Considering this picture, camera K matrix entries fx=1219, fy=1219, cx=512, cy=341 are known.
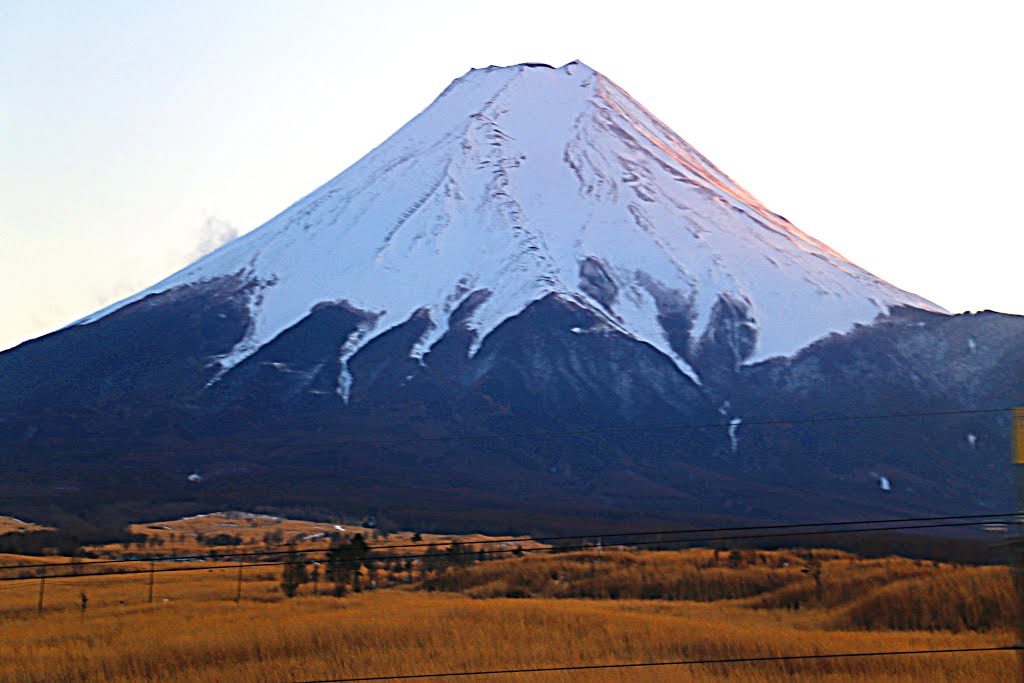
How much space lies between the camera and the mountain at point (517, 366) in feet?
354

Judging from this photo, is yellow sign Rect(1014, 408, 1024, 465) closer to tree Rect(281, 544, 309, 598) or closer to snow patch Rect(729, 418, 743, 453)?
tree Rect(281, 544, 309, 598)

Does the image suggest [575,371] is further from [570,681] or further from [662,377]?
[570,681]

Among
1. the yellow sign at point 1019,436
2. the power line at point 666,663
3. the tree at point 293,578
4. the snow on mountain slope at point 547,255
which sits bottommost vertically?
the power line at point 666,663

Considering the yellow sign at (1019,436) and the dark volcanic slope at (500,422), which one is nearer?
the yellow sign at (1019,436)

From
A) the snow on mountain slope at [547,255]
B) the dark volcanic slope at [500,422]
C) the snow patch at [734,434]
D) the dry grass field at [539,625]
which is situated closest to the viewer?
the dry grass field at [539,625]

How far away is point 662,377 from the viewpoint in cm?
14138

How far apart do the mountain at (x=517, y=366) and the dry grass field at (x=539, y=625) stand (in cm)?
5078

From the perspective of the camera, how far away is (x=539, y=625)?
76.3 feet

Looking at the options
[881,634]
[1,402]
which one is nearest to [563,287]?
[1,402]

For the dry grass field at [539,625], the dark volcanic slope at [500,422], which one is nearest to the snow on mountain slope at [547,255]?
the dark volcanic slope at [500,422]

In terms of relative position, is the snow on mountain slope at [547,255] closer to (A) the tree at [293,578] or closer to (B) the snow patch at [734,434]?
(B) the snow patch at [734,434]

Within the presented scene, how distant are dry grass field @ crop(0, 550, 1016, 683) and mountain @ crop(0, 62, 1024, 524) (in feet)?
167

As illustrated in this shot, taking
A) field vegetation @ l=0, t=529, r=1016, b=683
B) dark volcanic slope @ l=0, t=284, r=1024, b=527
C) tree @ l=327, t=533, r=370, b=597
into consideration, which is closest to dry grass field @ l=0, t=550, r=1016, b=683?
field vegetation @ l=0, t=529, r=1016, b=683

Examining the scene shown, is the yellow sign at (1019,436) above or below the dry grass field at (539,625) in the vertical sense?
above
